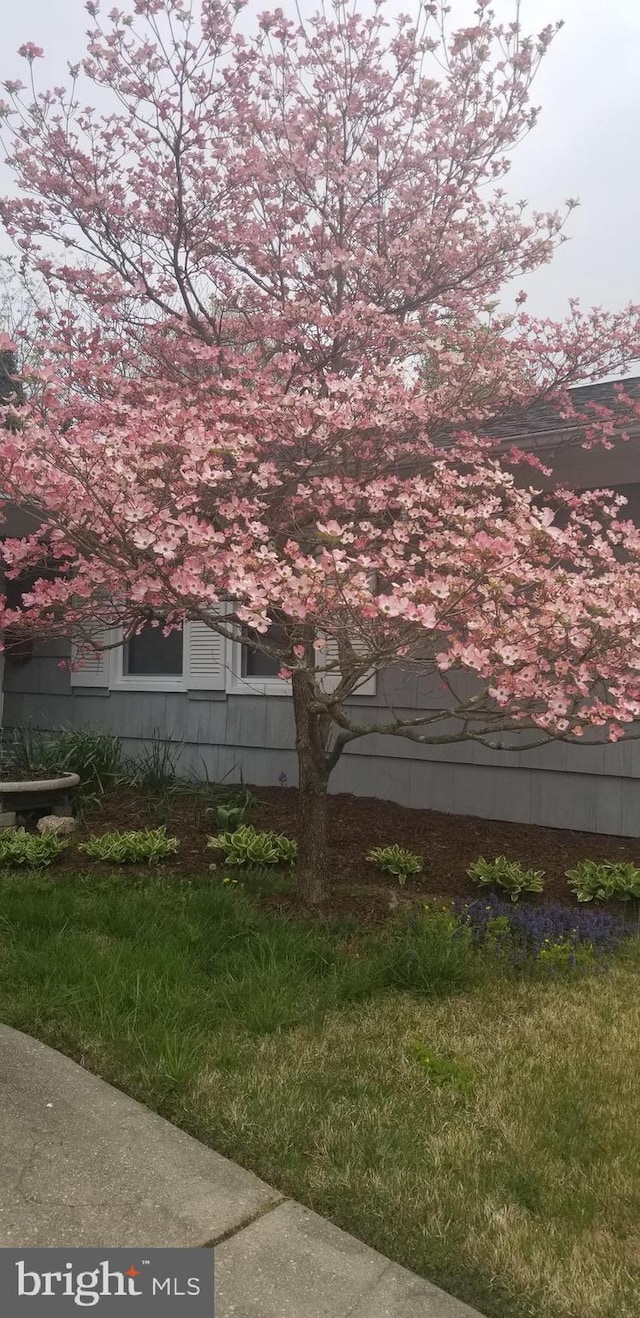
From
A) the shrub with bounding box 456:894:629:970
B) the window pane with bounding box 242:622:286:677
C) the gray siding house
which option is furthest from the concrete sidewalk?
the window pane with bounding box 242:622:286:677

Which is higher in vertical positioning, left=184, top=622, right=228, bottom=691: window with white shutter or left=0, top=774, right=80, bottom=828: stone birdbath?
left=184, top=622, right=228, bottom=691: window with white shutter

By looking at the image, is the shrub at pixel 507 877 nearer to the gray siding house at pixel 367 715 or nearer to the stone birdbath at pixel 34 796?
the gray siding house at pixel 367 715

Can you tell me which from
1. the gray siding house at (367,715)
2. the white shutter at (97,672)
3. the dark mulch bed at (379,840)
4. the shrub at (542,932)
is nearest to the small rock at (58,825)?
the dark mulch bed at (379,840)

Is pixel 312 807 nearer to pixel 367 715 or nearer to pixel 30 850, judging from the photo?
pixel 30 850

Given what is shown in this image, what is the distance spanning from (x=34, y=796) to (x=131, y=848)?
61.3 inches

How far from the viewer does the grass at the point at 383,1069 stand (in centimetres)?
245

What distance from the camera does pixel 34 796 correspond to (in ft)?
24.5

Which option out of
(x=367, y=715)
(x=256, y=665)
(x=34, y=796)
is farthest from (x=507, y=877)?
(x=256, y=665)

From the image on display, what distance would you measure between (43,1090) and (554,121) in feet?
22.7

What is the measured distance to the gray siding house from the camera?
7098 millimetres

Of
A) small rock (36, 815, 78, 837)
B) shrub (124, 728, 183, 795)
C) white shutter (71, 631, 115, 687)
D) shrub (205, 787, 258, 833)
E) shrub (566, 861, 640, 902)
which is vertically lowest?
shrub (566, 861, 640, 902)

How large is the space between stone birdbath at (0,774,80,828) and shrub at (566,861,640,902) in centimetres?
395

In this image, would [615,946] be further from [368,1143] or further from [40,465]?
[40,465]

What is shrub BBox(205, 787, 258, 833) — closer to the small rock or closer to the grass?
the small rock
